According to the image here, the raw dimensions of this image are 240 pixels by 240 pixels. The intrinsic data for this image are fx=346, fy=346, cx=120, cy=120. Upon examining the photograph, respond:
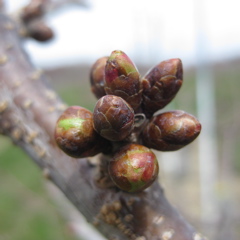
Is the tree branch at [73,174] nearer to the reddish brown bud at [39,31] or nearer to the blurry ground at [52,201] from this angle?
the reddish brown bud at [39,31]

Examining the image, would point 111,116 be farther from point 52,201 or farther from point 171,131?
point 52,201

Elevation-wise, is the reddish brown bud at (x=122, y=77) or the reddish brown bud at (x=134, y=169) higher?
the reddish brown bud at (x=122, y=77)

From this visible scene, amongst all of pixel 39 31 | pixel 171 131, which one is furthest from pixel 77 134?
pixel 39 31

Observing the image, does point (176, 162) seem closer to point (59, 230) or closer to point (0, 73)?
point (59, 230)

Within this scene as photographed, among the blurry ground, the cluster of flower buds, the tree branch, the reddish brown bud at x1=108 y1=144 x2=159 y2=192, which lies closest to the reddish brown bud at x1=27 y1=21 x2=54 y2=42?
the tree branch

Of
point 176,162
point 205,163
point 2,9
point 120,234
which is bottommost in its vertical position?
point 176,162

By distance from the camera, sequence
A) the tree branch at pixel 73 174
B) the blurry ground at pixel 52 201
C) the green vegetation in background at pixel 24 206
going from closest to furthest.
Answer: the tree branch at pixel 73 174, the blurry ground at pixel 52 201, the green vegetation in background at pixel 24 206

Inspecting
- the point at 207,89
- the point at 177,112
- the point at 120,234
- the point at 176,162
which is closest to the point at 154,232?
the point at 120,234

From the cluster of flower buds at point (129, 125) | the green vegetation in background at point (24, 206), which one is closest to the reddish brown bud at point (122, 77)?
the cluster of flower buds at point (129, 125)
